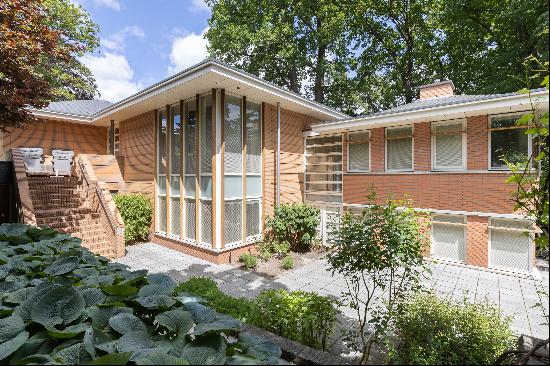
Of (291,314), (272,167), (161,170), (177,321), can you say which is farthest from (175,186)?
(177,321)

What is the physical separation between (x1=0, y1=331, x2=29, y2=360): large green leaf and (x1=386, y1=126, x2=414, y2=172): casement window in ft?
32.9

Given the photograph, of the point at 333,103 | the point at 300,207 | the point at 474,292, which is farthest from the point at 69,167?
the point at 333,103

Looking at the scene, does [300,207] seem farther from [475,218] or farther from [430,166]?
[475,218]

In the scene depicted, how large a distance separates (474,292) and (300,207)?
5.32 meters

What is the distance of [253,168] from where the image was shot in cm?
962

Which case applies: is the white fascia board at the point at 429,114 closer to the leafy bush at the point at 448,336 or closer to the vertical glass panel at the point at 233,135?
the vertical glass panel at the point at 233,135

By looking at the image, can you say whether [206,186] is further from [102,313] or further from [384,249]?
[102,313]

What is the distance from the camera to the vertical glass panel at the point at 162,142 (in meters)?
10.7

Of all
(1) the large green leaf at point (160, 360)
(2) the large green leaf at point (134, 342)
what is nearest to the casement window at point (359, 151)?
(2) the large green leaf at point (134, 342)

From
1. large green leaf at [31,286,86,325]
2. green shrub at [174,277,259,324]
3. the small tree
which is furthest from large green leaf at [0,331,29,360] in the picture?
the small tree

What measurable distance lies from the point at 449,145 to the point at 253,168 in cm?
614

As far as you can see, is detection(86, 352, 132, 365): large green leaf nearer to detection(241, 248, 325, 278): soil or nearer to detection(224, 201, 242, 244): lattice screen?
detection(241, 248, 325, 278): soil

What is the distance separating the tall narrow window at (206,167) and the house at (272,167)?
3cm

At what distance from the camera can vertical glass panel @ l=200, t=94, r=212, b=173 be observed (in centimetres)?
882
